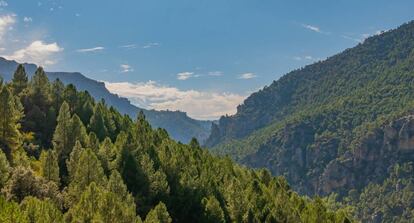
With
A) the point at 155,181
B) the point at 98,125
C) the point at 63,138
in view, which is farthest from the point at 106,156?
the point at 98,125

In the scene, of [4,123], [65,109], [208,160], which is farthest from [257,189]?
[4,123]

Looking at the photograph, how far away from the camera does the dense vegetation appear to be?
178 ft

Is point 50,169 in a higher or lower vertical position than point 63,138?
lower

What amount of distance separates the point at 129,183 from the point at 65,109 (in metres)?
20.0

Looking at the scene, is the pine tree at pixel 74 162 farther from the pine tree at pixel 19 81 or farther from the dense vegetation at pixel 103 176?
the pine tree at pixel 19 81

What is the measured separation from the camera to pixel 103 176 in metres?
68.5

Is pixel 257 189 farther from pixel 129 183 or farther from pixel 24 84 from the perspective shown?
pixel 24 84

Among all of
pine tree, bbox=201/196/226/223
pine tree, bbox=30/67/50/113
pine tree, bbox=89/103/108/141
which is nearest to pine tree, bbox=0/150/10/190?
pine tree, bbox=201/196/226/223

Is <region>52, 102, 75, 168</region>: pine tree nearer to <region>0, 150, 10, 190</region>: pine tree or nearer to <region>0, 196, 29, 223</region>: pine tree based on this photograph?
<region>0, 150, 10, 190</region>: pine tree

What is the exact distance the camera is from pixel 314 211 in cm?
8631

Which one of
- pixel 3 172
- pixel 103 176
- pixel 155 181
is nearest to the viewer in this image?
pixel 3 172

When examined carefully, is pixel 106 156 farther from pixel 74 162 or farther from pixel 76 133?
pixel 74 162

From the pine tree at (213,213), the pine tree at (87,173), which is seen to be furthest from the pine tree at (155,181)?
the pine tree at (87,173)

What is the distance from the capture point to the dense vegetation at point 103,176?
54312 millimetres
